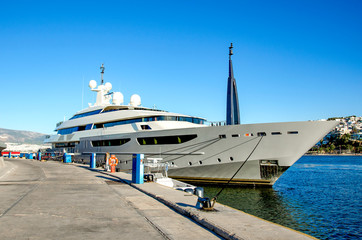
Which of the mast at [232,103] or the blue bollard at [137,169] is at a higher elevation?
the mast at [232,103]

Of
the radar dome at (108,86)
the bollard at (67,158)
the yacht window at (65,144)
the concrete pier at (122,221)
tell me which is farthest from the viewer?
the radar dome at (108,86)

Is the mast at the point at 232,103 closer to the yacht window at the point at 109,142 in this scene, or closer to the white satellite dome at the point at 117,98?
the yacht window at the point at 109,142

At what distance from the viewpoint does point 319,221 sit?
11883mm

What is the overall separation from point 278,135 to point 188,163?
261 inches

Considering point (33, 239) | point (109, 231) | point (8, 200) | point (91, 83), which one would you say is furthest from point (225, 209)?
point (91, 83)

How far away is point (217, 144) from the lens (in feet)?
63.5

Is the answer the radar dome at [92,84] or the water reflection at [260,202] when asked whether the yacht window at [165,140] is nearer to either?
the water reflection at [260,202]

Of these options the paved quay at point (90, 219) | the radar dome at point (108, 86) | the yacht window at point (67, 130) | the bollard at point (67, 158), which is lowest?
the paved quay at point (90, 219)

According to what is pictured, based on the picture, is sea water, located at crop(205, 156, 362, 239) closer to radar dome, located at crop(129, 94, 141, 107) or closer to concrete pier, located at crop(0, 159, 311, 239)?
concrete pier, located at crop(0, 159, 311, 239)

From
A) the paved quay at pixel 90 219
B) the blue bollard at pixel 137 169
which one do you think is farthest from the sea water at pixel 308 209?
the paved quay at pixel 90 219

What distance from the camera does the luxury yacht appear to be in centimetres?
1792

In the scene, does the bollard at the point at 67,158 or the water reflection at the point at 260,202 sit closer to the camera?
the water reflection at the point at 260,202

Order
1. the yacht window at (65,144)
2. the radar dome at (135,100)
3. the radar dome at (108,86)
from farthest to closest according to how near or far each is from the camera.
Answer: the radar dome at (108,86), the yacht window at (65,144), the radar dome at (135,100)

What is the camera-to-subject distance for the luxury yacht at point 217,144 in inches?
706
